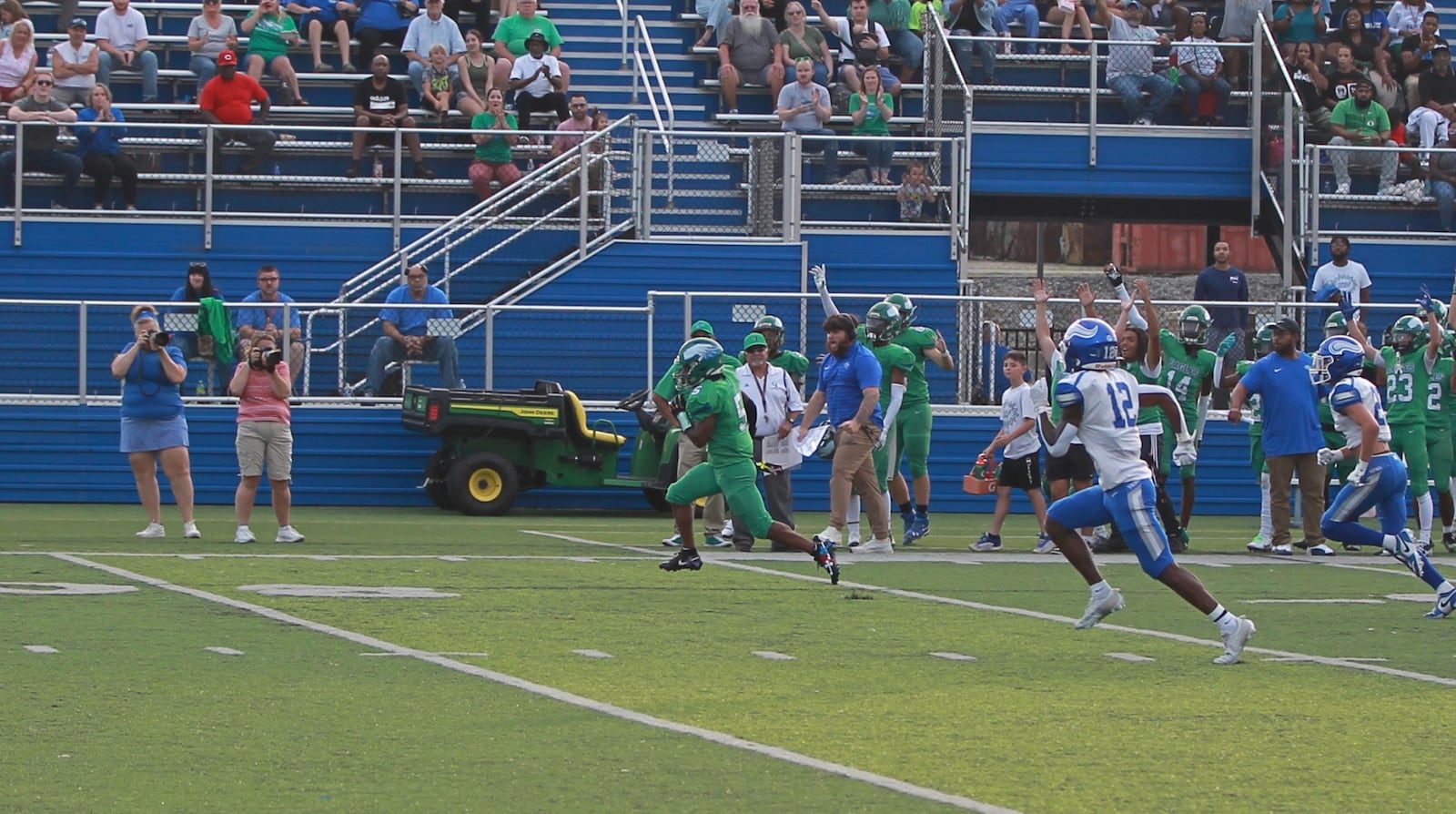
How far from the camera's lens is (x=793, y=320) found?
2138 centimetres

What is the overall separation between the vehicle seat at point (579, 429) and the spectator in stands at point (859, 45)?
616 centimetres

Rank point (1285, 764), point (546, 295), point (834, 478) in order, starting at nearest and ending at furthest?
point (1285, 764), point (834, 478), point (546, 295)

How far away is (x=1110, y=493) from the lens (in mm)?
10430

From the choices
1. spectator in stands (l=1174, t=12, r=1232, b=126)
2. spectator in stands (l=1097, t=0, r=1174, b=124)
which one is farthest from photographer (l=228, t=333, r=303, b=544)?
spectator in stands (l=1174, t=12, r=1232, b=126)

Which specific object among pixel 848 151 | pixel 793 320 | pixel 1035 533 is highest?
pixel 848 151

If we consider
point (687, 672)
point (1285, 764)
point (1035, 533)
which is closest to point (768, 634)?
point (687, 672)

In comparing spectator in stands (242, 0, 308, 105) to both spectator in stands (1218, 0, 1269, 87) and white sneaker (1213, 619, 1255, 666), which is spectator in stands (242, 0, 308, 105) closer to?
spectator in stands (1218, 0, 1269, 87)

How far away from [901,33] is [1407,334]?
996cm

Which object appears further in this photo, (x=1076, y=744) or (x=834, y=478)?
(x=834, y=478)

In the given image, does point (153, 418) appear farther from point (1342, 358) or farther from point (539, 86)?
point (539, 86)

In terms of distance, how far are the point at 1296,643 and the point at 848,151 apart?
13.1 m

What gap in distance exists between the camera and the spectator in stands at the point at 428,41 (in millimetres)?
24250

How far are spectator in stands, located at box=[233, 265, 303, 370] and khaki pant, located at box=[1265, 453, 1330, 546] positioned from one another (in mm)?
8950

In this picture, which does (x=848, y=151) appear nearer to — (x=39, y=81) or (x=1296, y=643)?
(x=39, y=81)
